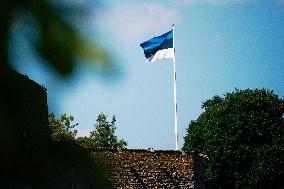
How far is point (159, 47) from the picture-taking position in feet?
82.2

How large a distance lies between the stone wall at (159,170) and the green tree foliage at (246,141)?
44.0 feet

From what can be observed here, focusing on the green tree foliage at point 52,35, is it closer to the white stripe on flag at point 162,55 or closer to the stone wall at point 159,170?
the stone wall at point 159,170

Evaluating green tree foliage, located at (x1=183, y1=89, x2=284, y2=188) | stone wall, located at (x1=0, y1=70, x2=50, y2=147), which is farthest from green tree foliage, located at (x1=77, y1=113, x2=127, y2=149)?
stone wall, located at (x1=0, y1=70, x2=50, y2=147)

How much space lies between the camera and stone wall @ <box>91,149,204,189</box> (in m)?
22.6

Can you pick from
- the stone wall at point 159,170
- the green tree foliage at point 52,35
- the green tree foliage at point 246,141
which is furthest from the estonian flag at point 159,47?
the green tree foliage at point 52,35

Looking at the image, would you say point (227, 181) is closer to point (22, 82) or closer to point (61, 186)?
point (61, 186)

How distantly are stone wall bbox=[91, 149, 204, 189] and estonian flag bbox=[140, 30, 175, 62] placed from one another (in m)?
6.49

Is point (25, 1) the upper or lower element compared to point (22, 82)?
upper

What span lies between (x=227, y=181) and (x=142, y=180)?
18.5m

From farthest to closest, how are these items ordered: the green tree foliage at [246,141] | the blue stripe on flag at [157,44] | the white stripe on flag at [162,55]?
the green tree foliage at [246,141], the blue stripe on flag at [157,44], the white stripe on flag at [162,55]

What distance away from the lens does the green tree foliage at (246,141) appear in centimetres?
3553

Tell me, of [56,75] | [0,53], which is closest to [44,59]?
[56,75]

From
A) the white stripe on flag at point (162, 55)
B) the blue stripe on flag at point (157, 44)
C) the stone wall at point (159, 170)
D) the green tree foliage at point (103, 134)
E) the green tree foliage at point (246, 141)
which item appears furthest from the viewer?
the green tree foliage at point (103, 134)

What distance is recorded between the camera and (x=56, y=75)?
2.59m
